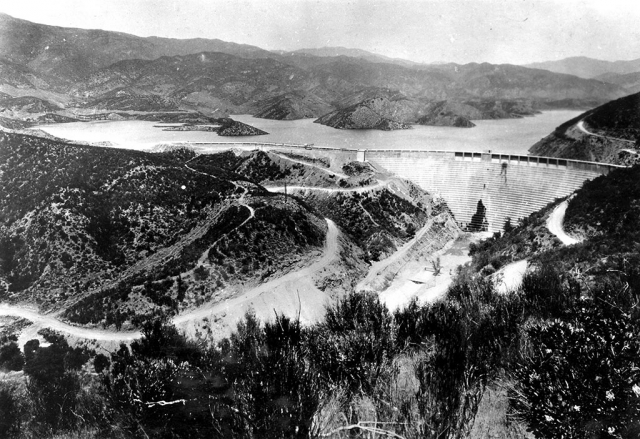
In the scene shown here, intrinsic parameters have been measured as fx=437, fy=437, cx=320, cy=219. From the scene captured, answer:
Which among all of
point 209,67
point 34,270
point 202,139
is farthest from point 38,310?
point 209,67

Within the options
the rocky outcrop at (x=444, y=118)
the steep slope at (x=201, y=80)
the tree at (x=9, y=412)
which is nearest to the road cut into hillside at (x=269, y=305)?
the tree at (x=9, y=412)

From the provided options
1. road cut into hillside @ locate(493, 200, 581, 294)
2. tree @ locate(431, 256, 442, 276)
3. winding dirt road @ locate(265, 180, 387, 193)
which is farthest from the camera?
winding dirt road @ locate(265, 180, 387, 193)

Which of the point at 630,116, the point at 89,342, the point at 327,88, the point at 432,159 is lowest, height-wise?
the point at 89,342

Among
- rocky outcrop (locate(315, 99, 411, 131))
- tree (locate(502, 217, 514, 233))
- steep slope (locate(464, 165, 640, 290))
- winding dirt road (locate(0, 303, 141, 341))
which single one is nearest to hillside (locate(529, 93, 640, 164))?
steep slope (locate(464, 165, 640, 290))

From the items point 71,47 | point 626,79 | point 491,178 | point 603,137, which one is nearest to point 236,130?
point 71,47

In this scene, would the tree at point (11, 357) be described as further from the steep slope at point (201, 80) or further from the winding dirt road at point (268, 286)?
the steep slope at point (201, 80)

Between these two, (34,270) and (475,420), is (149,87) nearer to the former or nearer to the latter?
(34,270)

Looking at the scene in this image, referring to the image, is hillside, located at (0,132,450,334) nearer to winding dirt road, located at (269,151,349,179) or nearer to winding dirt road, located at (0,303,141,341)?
winding dirt road, located at (0,303,141,341)
